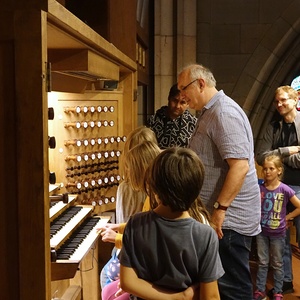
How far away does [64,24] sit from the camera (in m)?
2.33

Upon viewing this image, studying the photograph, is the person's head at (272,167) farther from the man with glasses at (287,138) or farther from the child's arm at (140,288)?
the child's arm at (140,288)

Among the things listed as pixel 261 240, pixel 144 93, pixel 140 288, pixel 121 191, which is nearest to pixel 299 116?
pixel 261 240

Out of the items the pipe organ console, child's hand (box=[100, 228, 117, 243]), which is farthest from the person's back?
child's hand (box=[100, 228, 117, 243])

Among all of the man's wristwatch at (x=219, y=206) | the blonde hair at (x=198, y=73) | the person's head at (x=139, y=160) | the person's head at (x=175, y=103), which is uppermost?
the blonde hair at (x=198, y=73)

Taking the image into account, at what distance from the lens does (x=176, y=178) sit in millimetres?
1979

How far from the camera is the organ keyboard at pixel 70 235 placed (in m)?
2.54

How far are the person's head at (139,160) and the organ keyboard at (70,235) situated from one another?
466mm

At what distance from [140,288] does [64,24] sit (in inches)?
46.3

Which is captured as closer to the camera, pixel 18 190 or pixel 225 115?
pixel 18 190

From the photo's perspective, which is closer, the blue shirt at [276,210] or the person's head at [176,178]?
the person's head at [176,178]

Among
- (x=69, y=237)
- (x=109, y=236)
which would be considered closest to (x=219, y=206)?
(x=109, y=236)

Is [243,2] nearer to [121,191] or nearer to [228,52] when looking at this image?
[228,52]

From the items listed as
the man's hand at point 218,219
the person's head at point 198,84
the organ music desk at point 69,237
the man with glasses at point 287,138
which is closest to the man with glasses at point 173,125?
the man with glasses at point 287,138

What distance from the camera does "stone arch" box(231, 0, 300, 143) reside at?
22.4 ft
